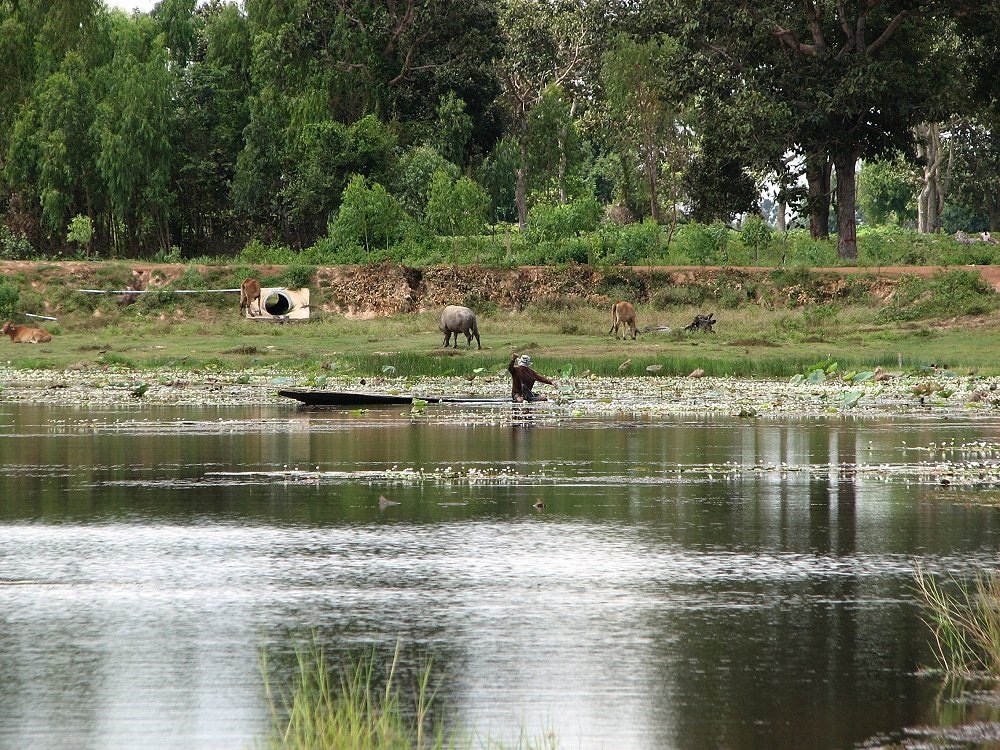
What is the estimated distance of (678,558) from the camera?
34.7ft

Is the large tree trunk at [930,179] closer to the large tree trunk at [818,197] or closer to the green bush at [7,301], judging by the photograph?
the large tree trunk at [818,197]

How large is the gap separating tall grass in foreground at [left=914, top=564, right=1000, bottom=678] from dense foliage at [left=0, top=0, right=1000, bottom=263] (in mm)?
40056

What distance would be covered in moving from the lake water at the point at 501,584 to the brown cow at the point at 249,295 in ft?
94.7

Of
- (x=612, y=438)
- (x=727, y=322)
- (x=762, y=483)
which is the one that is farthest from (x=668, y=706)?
(x=727, y=322)

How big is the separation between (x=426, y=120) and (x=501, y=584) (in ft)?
174

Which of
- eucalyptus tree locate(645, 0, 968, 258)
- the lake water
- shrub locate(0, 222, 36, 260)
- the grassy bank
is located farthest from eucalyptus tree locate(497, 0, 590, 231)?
the lake water

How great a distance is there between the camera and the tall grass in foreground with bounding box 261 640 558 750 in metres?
5.74

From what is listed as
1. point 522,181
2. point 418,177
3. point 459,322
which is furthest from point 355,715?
point 522,181

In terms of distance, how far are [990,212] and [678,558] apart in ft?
259

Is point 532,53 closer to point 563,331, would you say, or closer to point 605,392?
point 563,331

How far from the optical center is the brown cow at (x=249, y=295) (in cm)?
4678

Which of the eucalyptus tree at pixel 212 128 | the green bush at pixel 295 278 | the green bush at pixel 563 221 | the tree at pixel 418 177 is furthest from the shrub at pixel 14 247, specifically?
the green bush at pixel 563 221

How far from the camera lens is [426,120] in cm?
6131

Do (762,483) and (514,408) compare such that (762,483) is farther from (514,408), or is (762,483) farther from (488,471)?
(514,408)
